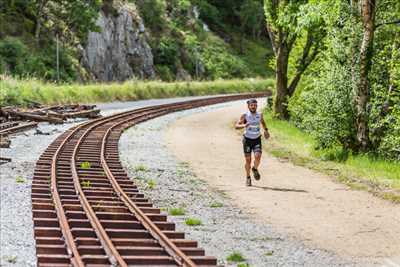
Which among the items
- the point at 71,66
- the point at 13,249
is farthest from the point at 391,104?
the point at 71,66

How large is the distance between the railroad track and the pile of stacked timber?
5717 millimetres

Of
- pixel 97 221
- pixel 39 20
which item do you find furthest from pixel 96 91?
pixel 97 221

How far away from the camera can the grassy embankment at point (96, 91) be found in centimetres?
3497

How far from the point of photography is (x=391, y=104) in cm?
1880

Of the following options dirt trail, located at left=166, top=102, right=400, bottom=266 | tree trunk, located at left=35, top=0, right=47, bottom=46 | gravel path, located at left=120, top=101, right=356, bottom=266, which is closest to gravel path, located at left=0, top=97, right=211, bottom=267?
gravel path, located at left=120, top=101, right=356, bottom=266

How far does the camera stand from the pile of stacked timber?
24.7 m

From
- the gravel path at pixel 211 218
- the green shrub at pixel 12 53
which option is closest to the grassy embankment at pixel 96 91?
the green shrub at pixel 12 53

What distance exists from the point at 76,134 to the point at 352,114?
31.4ft

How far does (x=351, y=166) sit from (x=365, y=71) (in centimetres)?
241

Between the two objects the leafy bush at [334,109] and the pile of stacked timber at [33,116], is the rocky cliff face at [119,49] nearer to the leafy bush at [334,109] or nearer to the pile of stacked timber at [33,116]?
the pile of stacked timber at [33,116]

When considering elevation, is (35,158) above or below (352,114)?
below

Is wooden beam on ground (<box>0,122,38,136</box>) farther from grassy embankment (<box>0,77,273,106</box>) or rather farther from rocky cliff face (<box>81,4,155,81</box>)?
rocky cliff face (<box>81,4,155,81</box>)

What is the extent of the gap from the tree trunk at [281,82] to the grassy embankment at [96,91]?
11681 mm

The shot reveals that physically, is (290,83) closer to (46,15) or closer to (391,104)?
(391,104)
